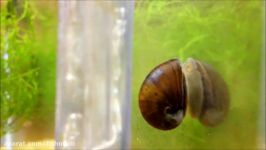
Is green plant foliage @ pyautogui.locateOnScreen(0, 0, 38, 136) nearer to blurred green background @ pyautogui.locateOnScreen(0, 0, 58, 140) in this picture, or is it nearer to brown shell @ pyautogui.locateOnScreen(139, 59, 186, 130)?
blurred green background @ pyautogui.locateOnScreen(0, 0, 58, 140)

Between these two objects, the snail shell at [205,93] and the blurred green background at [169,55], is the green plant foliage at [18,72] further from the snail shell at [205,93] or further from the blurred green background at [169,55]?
the snail shell at [205,93]

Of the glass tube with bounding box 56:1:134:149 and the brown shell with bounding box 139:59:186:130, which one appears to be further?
the glass tube with bounding box 56:1:134:149

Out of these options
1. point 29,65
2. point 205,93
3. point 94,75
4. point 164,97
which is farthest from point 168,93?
point 29,65

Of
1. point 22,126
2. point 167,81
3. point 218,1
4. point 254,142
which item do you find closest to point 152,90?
point 167,81

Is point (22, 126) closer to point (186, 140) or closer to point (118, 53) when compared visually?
point (118, 53)

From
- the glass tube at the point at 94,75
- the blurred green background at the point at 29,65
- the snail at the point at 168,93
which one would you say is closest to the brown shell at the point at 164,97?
the snail at the point at 168,93

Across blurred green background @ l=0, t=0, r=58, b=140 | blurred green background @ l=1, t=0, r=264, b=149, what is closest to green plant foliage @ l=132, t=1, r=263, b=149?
blurred green background @ l=1, t=0, r=264, b=149

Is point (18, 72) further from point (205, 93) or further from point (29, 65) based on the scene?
point (205, 93)
